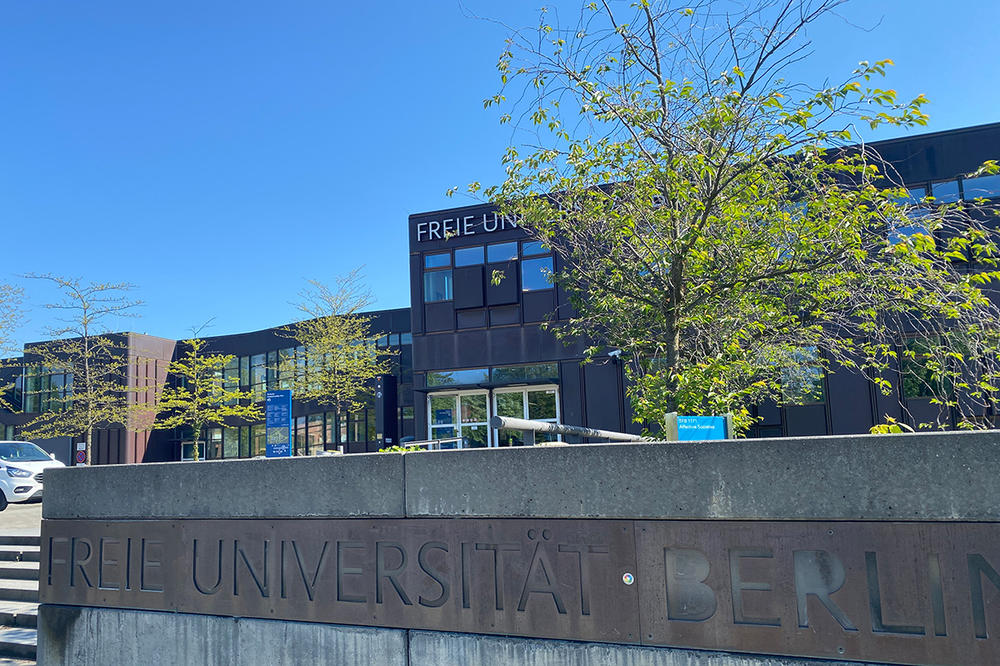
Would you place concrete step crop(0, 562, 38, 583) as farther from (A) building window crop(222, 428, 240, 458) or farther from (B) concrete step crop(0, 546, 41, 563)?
(A) building window crop(222, 428, 240, 458)

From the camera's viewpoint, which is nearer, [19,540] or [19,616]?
[19,616]

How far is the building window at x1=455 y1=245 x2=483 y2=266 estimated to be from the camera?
22031 millimetres

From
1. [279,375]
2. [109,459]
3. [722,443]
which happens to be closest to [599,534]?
[722,443]

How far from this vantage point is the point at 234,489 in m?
5.01

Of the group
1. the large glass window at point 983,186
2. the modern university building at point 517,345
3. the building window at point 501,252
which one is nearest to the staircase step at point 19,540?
the modern university building at point 517,345

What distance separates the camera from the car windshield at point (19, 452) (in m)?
18.3

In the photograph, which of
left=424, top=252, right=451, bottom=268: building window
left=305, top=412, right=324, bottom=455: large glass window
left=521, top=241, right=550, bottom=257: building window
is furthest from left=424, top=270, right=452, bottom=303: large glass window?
left=305, top=412, right=324, bottom=455: large glass window

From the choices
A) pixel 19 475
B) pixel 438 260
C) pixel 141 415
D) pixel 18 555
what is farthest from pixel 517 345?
pixel 141 415

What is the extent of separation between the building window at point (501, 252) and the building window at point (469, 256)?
246 millimetres

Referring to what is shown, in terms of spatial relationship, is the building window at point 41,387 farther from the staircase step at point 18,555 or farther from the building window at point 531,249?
the staircase step at point 18,555

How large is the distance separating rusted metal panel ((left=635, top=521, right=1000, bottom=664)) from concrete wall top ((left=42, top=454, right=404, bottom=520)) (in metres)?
1.59

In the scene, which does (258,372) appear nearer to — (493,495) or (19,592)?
(19,592)

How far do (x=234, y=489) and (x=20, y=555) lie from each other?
7.58m

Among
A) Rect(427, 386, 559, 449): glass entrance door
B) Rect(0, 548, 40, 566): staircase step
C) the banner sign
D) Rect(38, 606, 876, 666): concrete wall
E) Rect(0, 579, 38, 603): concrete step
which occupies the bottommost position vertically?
Rect(0, 579, 38, 603): concrete step
